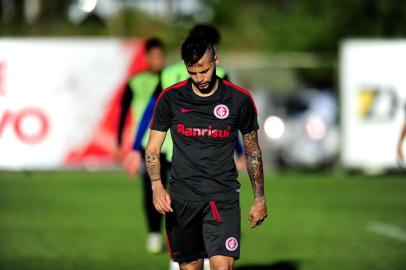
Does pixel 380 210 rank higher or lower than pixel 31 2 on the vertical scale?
lower

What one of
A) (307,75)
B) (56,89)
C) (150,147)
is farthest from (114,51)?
(150,147)

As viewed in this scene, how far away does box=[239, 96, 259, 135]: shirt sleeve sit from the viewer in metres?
7.68

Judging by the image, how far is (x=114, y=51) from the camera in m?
26.7

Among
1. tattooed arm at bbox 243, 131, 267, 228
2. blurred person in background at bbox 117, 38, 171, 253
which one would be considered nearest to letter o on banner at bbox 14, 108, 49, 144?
blurred person in background at bbox 117, 38, 171, 253

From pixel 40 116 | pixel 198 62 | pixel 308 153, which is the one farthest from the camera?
pixel 308 153

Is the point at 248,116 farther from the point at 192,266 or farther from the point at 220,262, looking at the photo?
the point at 192,266

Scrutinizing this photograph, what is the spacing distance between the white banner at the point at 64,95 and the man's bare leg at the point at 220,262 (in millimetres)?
15482

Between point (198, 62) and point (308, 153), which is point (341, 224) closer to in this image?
point (198, 62)

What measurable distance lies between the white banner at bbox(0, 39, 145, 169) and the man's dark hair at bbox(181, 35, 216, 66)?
1559cm

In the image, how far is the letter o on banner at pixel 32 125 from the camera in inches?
888

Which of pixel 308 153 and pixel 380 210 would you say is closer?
pixel 380 210

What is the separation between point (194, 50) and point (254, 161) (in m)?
0.98

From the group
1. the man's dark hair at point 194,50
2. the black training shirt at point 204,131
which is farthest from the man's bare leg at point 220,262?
the man's dark hair at point 194,50

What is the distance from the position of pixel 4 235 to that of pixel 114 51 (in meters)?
12.0
